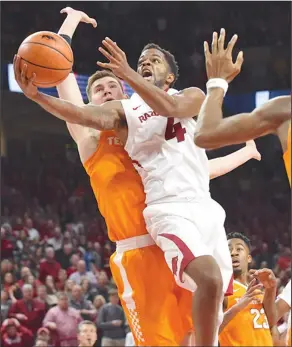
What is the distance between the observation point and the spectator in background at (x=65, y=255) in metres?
15.0

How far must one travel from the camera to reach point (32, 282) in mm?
13008

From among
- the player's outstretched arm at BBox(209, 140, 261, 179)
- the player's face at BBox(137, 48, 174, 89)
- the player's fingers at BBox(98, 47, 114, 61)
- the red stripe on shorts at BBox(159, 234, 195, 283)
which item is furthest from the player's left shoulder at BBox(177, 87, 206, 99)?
the red stripe on shorts at BBox(159, 234, 195, 283)

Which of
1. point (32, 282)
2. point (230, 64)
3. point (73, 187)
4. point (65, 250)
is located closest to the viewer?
point (230, 64)

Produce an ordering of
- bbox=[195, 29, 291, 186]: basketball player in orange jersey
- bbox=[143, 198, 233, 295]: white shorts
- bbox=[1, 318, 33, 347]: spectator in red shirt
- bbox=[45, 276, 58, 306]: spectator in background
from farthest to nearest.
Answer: bbox=[45, 276, 58, 306]: spectator in background
bbox=[1, 318, 33, 347]: spectator in red shirt
bbox=[143, 198, 233, 295]: white shorts
bbox=[195, 29, 291, 186]: basketball player in orange jersey

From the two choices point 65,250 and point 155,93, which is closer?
point 155,93

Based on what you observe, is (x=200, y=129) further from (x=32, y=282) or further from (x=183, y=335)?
(x=32, y=282)

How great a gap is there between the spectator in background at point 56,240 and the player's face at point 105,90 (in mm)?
10615

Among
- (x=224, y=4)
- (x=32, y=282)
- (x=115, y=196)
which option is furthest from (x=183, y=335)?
(x=224, y=4)

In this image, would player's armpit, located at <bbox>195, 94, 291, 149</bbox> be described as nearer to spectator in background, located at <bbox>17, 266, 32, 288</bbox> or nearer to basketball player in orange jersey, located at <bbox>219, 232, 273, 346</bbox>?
basketball player in orange jersey, located at <bbox>219, 232, 273, 346</bbox>

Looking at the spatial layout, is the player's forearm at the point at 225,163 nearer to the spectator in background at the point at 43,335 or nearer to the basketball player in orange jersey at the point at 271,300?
the basketball player in orange jersey at the point at 271,300

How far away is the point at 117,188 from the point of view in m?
5.05

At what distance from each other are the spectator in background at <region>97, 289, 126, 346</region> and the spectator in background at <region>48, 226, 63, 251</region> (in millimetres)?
3831

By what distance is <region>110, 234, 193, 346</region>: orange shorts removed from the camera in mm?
4805

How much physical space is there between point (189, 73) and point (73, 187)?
468 cm
